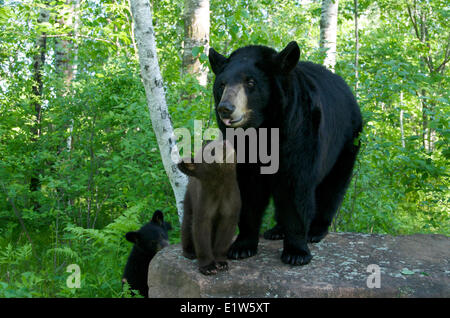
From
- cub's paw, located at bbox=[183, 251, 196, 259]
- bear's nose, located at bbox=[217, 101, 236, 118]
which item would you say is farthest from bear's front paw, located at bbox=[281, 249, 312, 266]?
bear's nose, located at bbox=[217, 101, 236, 118]

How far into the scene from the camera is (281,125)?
326cm

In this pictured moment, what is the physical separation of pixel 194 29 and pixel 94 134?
229 centimetres

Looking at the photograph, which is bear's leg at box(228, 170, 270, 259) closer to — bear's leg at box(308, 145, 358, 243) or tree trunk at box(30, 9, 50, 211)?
bear's leg at box(308, 145, 358, 243)

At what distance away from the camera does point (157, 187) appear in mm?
5215

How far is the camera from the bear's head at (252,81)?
3041 millimetres

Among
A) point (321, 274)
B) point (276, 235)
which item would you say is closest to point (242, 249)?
point (321, 274)

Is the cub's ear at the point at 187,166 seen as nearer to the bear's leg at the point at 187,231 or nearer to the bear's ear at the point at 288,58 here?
the bear's leg at the point at 187,231

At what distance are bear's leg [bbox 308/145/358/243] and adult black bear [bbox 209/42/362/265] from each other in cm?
64

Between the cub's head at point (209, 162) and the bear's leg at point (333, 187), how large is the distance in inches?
66.7

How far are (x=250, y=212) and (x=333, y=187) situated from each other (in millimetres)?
1339

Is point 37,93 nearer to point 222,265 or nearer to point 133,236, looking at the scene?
point 133,236
